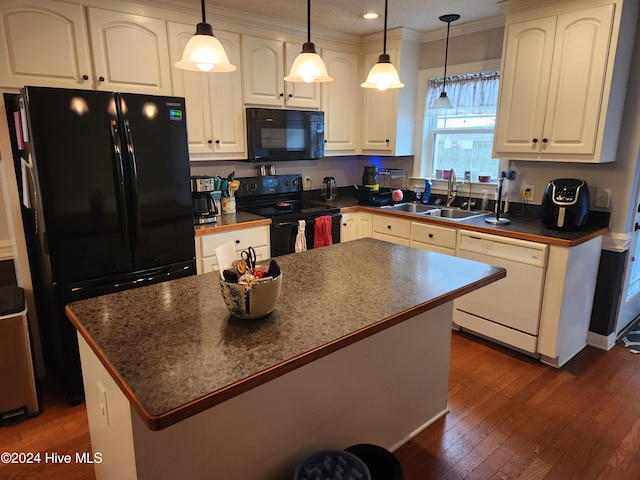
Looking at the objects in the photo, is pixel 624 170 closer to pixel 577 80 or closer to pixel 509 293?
pixel 577 80

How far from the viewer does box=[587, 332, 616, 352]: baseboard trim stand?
3006 millimetres

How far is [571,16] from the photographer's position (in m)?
2.58

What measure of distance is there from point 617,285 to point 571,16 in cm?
181

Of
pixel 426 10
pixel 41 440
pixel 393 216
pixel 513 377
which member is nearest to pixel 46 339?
pixel 41 440

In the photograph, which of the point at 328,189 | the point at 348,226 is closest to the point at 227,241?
the point at 348,226

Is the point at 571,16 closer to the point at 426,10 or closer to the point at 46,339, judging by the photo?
the point at 426,10

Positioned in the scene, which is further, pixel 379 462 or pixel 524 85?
pixel 524 85

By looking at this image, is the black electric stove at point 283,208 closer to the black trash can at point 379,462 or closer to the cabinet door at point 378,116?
the cabinet door at point 378,116

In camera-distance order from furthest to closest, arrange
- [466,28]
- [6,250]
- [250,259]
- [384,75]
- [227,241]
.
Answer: [466,28] → [227,241] → [6,250] → [384,75] → [250,259]

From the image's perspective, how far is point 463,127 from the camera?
3.70 meters

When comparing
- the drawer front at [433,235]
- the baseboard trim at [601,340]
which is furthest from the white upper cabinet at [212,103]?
the baseboard trim at [601,340]

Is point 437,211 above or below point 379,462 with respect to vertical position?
→ above

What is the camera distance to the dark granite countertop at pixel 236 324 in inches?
39.7

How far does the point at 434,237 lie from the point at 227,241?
157cm
